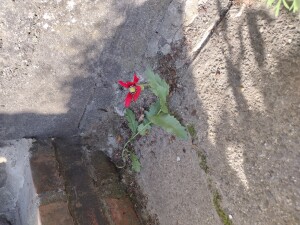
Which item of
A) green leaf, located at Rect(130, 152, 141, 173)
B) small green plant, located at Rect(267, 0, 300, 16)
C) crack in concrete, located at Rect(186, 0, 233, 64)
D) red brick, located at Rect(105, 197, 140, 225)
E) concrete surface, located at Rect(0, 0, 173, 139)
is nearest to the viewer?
small green plant, located at Rect(267, 0, 300, 16)

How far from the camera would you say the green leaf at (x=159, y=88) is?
6.00ft

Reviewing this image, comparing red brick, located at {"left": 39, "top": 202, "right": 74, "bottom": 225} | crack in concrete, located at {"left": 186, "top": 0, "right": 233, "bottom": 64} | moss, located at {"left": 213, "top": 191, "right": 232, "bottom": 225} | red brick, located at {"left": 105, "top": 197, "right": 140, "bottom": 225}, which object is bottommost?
red brick, located at {"left": 105, "top": 197, "right": 140, "bottom": 225}

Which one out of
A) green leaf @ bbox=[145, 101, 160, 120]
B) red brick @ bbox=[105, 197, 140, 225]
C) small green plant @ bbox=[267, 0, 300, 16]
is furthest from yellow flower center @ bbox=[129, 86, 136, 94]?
small green plant @ bbox=[267, 0, 300, 16]

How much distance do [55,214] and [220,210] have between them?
2.52 ft

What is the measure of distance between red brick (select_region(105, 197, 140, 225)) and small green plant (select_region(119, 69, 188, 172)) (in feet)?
0.61

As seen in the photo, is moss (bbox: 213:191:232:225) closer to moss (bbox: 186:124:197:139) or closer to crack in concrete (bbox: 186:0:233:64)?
moss (bbox: 186:124:197:139)

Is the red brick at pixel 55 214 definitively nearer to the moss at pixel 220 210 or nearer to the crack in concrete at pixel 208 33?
the moss at pixel 220 210

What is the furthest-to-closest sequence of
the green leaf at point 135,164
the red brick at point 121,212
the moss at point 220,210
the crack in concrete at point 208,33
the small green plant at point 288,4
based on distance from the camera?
1. the green leaf at point 135,164
2. the red brick at point 121,212
3. the crack in concrete at point 208,33
4. the moss at point 220,210
5. the small green plant at point 288,4

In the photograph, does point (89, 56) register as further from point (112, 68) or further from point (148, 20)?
point (148, 20)

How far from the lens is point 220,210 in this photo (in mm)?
1576

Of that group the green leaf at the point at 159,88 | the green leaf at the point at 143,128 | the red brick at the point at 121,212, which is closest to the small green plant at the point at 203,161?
the green leaf at the point at 159,88

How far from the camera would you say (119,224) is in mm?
1911

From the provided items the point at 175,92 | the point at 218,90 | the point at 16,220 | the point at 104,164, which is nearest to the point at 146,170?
the point at 104,164

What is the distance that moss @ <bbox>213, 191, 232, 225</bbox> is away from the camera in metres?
1.54
